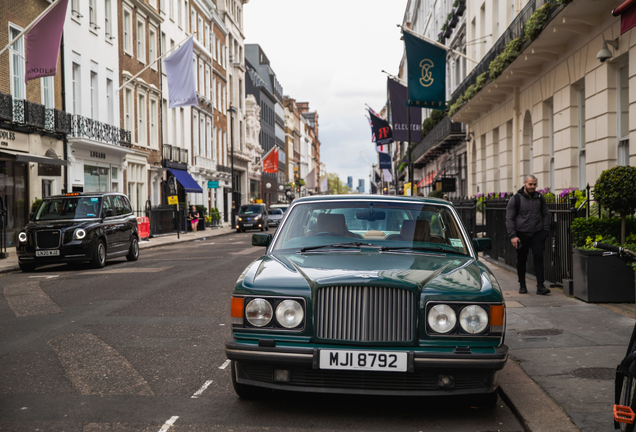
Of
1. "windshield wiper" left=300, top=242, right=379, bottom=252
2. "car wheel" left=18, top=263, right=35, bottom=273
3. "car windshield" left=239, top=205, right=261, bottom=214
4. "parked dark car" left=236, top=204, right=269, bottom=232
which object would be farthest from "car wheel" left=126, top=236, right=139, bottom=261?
"car windshield" left=239, top=205, right=261, bottom=214

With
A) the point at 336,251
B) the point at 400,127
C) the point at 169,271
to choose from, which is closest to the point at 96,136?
the point at 400,127

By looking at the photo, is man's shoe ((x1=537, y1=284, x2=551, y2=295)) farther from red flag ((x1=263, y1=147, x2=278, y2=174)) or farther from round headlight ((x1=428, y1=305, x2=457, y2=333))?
red flag ((x1=263, y1=147, x2=278, y2=174))

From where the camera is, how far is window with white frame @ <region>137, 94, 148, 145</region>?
3759 centimetres

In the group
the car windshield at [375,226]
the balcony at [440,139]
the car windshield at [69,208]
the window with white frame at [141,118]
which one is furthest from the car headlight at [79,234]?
the window with white frame at [141,118]

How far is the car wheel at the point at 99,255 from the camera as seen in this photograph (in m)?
16.3

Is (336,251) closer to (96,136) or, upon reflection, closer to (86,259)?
(86,259)

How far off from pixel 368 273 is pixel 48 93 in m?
24.7

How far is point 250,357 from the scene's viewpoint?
14.1ft

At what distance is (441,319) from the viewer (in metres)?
4.23

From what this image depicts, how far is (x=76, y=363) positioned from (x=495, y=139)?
2124 cm

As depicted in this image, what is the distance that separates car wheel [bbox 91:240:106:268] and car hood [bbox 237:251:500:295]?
484 inches

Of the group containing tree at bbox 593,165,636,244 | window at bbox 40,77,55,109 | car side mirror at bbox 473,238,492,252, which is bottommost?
car side mirror at bbox 473,238,492,252

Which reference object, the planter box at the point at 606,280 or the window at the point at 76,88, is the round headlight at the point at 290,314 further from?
the window at the point at 76,88

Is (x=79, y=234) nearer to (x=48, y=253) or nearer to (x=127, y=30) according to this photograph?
(x=48, y=253)
